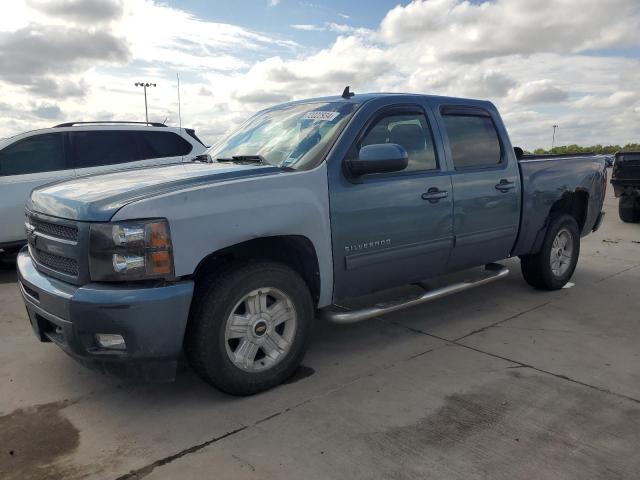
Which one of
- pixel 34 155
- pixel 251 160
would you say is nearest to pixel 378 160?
pixel 251 160

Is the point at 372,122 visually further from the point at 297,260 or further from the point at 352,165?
the point at 297,260

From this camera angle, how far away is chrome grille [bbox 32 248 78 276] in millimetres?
3131

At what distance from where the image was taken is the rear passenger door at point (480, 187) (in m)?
4.57

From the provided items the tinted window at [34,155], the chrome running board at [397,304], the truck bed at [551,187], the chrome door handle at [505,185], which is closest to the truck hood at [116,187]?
the chrome running board at [397,304]

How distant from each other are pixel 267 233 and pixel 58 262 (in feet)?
4.04

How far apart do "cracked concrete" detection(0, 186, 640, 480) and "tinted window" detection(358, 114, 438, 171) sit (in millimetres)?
1411

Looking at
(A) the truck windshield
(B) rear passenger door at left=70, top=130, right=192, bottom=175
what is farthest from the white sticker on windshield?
(B) rear passenger door at left=70, top=130, right=192, bottom=175

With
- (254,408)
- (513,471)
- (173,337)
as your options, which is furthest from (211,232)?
(513,471)

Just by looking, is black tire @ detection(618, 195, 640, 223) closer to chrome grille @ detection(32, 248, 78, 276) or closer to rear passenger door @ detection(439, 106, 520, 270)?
rear passenger door @ detection(439, 106, 520, 270)

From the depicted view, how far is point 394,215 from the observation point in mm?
4020

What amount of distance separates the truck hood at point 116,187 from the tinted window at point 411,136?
0.95 m

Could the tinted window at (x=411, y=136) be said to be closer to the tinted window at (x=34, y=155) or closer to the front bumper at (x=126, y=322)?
the front bumper at (x=126, y=322)

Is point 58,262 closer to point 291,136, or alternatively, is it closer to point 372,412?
point 291,136

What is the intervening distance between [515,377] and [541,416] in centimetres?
56
